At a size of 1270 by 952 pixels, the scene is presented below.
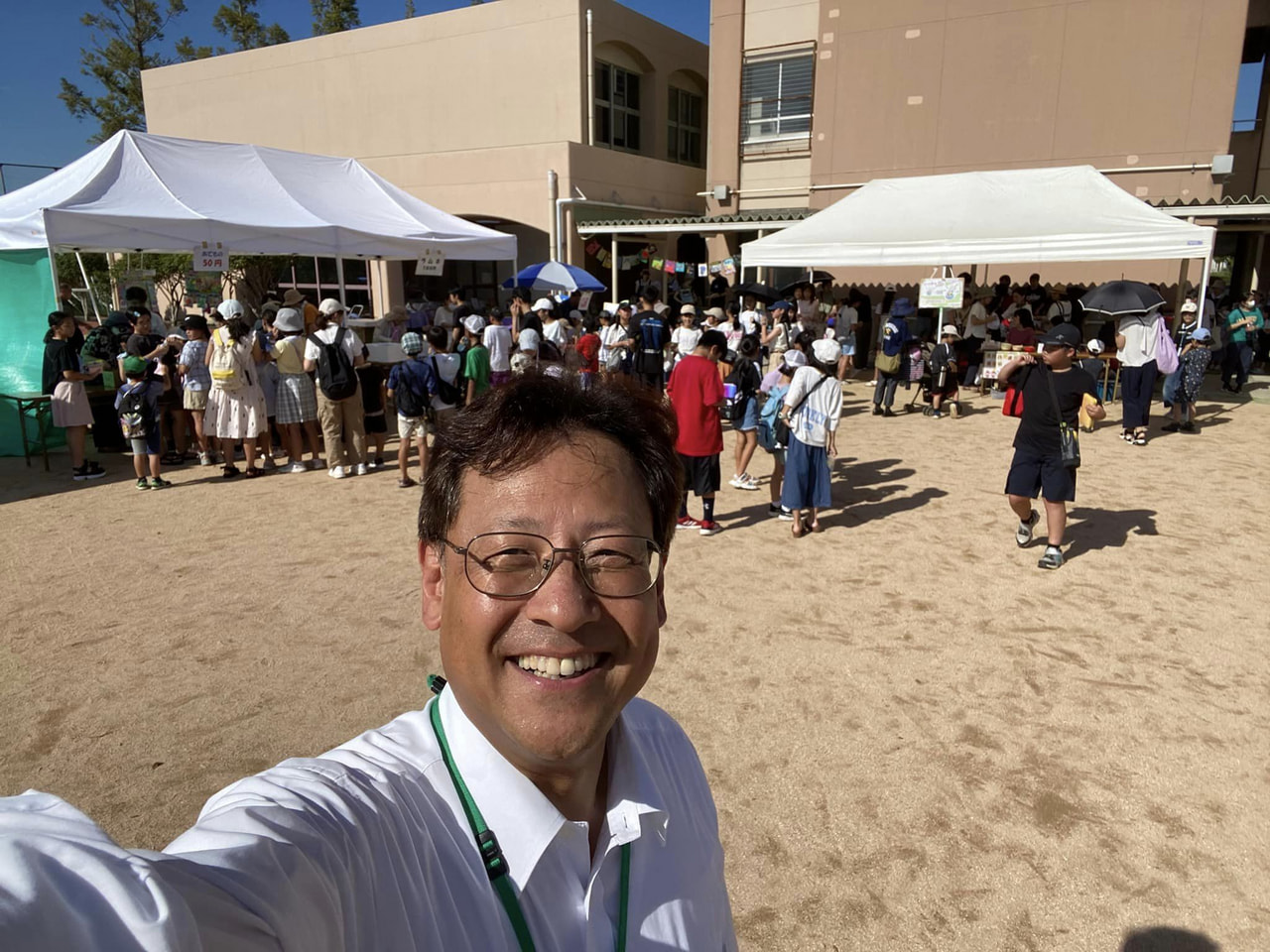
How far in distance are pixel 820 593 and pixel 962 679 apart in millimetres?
1267

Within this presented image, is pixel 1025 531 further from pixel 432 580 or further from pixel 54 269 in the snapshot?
pixel 54 269

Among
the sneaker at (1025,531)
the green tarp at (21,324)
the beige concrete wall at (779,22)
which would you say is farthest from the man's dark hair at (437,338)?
the beige concrete wall at (779,22)

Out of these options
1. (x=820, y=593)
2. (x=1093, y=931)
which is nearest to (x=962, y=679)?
(x=820, y=593)

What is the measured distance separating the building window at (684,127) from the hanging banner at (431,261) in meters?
12.3

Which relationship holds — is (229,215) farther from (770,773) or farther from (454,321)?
(770,773)

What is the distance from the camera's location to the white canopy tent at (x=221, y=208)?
8578 millimetres

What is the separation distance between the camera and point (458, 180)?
1866 cm

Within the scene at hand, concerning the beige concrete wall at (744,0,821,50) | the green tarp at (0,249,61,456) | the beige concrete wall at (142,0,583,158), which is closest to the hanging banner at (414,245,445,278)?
the green tarp at (0,249,61,456)

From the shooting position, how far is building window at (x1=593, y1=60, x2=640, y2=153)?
63.1 feet

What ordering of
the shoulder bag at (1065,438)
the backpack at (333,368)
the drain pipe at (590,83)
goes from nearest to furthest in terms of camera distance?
1. the shoulder bag at (1065,438)
2. the backpack at (333,368)
3. the drain pipe at (590,83)

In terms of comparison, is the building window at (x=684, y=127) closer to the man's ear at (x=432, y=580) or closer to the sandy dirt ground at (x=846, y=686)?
the sandy dirt ground at (x=846, y=686)

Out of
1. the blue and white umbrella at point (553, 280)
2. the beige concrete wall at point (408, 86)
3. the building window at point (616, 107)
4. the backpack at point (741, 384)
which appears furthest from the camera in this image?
the building window at point (616, 107)

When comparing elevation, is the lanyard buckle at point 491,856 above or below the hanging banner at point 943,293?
below

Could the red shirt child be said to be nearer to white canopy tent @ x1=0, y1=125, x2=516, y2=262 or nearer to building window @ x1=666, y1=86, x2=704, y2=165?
white canopy tent @ x1=0, y1=125, x2=516, y2=262
